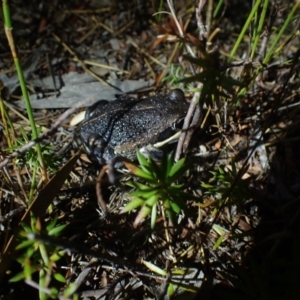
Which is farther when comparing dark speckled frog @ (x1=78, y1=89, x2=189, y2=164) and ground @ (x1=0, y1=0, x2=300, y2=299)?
dark speckled frog @ (x1=78, y1=89, x2=189, y2=164)

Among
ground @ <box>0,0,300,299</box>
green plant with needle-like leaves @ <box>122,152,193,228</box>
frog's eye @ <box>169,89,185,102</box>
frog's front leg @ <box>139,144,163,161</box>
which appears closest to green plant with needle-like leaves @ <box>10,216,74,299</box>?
ground @ <box>0,0,300,299</box>

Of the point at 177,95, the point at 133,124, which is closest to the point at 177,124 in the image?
the point at 177,95

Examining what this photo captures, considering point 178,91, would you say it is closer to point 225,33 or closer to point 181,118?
point 181,118

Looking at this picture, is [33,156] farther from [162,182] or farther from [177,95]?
[177,95]

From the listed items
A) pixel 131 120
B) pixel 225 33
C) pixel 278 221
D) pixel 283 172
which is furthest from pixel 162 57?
pixel 278 221

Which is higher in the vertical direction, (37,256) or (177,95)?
(177,95)

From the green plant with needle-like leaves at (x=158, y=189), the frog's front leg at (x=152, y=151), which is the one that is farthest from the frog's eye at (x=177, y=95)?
the green plant with needle-like leaves at (x=158, y=189)

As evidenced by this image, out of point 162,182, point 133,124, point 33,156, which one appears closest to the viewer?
point 162,182

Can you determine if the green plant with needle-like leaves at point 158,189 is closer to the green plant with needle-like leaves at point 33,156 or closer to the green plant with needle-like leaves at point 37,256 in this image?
the green plant with needle-like leaves at point 37,256

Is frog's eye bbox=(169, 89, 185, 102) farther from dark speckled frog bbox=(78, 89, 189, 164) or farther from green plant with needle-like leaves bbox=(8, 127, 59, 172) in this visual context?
green plant with needle-like leaves bbox=(8, 127, 59, 172)
